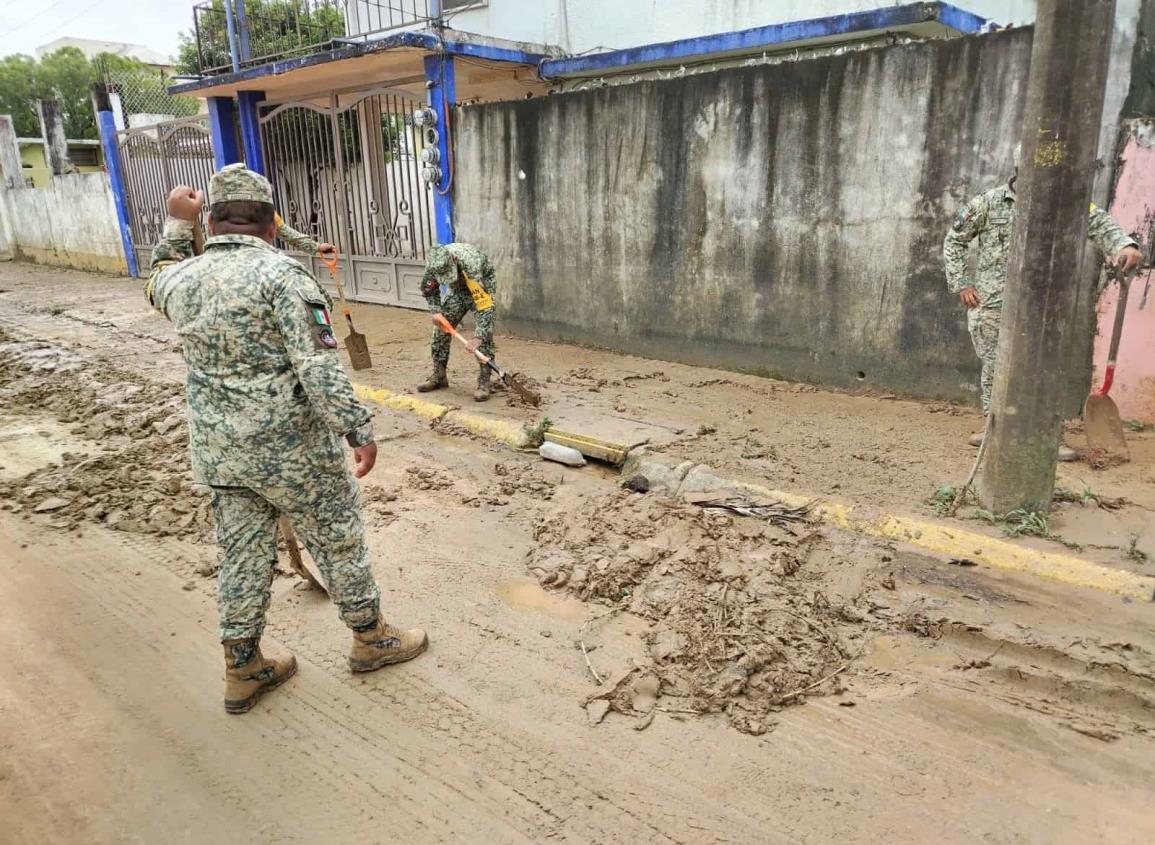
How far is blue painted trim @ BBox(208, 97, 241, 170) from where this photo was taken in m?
11.9

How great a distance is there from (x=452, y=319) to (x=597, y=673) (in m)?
4.02

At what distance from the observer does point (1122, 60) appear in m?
4.81

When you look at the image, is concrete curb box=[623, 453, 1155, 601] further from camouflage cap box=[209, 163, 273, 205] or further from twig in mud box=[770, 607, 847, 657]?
camouflage cap box=[209, 163, 273, 205]

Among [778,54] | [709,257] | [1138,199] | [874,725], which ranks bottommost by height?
[874,725]

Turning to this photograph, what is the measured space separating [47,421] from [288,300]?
16.0 feet

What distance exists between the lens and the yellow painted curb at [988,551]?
326cm

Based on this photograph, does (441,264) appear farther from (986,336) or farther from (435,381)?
(986,336)

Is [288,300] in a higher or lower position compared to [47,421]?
higher

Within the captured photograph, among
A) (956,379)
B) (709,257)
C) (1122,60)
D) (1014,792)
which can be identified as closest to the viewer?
(1014,792)

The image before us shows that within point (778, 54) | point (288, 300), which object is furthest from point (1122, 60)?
point (288, 300)

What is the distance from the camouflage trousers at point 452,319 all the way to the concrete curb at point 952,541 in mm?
2278

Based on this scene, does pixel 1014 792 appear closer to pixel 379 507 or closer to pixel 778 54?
pixel 379 507

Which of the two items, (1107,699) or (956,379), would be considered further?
(956,379)

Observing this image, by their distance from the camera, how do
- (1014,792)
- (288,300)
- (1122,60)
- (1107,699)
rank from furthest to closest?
(1122,60) < (1107,699) < (288,300) < (1014,792)
